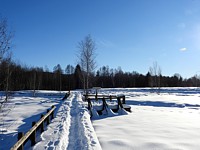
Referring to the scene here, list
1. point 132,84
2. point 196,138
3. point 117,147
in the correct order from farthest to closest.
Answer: point 132,84
point 196,138
point 117,147

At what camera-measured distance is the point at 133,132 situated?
25.3 feet

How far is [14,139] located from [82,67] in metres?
21.9

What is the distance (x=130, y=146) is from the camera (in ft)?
19.4

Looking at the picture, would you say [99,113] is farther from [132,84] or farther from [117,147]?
[132,84]

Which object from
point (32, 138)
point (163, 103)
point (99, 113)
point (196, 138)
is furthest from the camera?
point (163, 103)

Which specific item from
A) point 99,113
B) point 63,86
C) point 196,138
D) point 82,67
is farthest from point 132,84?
point 196,138

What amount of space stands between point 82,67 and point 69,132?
71.0ft

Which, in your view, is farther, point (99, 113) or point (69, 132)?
point (99, 113)

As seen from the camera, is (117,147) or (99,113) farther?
(99,113)

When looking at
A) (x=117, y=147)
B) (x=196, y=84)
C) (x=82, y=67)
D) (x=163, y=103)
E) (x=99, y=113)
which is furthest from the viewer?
(x=196, y=84)

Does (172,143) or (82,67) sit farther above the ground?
(82,67)

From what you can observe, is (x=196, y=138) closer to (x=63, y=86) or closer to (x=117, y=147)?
(x=117, y=147)

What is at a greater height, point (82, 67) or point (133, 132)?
point (82, 67)

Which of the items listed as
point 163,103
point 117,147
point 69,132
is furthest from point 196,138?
point 163,103
